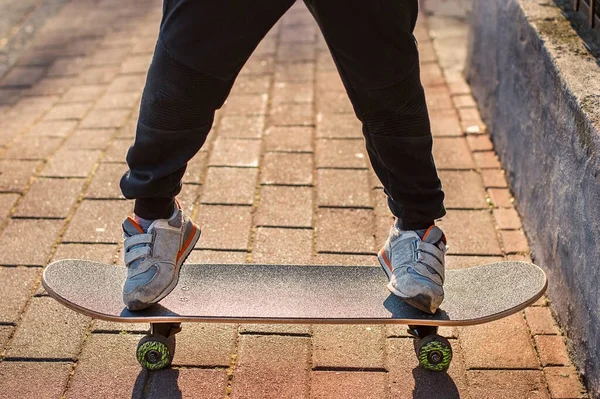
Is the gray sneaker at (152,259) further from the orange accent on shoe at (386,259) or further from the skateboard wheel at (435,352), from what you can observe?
the skateboard wheel at (435,352)

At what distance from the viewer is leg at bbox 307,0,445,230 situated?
2.12m

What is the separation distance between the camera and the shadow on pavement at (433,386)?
7.74ft

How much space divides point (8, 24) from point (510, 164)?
12.3ft

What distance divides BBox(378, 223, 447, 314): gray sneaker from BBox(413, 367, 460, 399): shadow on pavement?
0.22 metres

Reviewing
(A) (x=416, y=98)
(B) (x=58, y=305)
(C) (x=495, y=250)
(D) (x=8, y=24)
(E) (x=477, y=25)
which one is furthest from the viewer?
(D) (x=8, y=24)

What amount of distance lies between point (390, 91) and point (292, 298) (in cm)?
65

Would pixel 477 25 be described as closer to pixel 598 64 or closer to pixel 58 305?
pixel 598 64

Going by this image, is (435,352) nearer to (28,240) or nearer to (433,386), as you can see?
(433,386)

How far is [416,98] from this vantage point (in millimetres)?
2277

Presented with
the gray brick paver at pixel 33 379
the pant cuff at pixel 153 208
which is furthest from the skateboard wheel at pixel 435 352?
the gray brick paver at pixel 33 379

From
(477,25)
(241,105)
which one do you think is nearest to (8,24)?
(241,105)

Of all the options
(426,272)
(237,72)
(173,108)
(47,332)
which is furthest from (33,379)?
(426,272)

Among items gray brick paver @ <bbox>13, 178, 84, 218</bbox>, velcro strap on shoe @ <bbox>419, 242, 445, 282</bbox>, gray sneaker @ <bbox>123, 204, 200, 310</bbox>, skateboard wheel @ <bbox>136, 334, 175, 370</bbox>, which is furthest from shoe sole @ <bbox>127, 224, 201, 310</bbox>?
gray brick paver @ <bbox>13, 178, 84, 218</bbox>

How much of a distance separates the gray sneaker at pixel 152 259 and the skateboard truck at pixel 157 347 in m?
0.10
